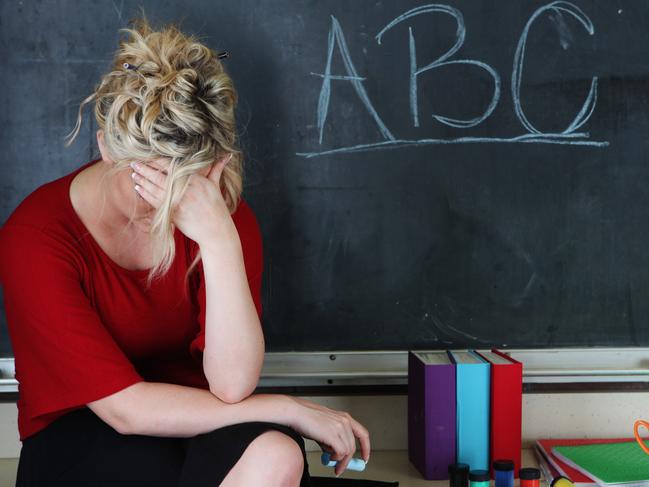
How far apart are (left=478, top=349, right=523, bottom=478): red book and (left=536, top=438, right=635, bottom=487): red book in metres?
0.09

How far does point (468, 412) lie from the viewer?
1.76m

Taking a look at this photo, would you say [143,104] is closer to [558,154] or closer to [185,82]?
[185,82]

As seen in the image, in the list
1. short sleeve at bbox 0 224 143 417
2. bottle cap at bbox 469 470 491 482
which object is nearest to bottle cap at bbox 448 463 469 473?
bottle cap at bbox 469 470 491 482

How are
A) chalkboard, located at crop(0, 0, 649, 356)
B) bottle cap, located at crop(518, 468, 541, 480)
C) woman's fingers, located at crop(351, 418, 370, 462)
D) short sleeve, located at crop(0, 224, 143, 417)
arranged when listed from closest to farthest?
short sleeve, located at crop(0, 224, 143, 417) < woman's fingers, located at crop(351, 418, 370, 462) < bottle cap, located at crop(518, 468, 541, 480) < chalkboard, located at crop(0, 0, 649, 356)

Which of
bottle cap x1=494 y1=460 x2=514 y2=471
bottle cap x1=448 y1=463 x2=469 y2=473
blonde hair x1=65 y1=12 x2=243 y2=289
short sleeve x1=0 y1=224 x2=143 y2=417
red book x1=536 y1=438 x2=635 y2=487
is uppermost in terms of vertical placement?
blonde hair x1=65 y1=12 x2=243 y2=289

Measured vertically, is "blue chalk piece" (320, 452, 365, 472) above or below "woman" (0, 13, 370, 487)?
below

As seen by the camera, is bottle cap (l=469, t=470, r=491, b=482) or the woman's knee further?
bottle cap (l=469, t=470, r=491, b=482)

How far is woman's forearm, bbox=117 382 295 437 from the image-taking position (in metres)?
1.33

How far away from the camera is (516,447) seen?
5.82 feet

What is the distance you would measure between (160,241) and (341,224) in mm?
541

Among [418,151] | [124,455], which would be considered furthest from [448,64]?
[124,455]

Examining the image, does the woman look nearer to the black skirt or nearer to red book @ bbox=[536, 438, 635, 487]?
the black skirt

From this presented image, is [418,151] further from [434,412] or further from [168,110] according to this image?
[168,110]

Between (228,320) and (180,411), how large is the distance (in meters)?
0.17
